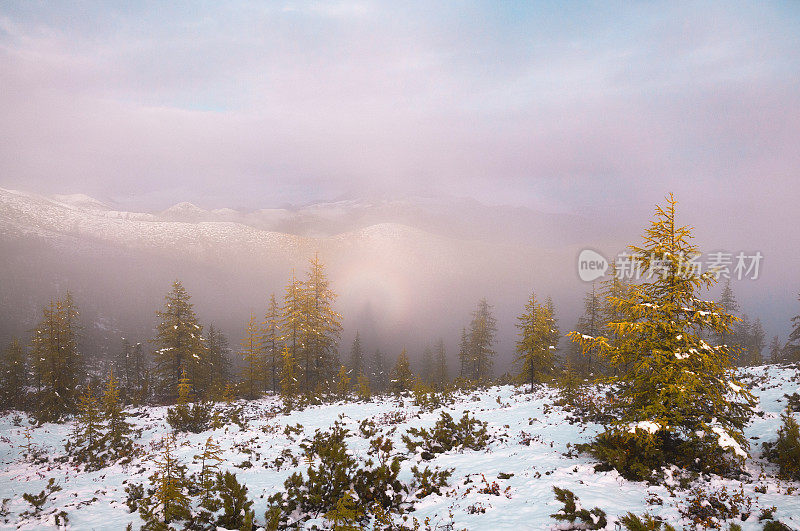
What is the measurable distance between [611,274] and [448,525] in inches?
1088

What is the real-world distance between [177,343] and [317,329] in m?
12.7

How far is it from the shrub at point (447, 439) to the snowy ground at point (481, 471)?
489 millimetres

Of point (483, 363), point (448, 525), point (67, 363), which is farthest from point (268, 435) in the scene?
point (483, 363)

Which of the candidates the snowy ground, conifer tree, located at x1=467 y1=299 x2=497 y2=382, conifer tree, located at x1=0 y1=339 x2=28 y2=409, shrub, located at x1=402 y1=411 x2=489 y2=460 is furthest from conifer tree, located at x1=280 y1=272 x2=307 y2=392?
conifer tree, located at x1=467 y1=299 x2=497 y2=382

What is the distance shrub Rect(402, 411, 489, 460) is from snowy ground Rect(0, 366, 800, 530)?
49 centimetres

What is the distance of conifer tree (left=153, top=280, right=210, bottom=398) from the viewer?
29.8 meters

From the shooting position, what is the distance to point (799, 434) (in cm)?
904

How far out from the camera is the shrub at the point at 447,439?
12.9 metres

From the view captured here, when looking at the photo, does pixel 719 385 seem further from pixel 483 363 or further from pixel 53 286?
pixel 53 286

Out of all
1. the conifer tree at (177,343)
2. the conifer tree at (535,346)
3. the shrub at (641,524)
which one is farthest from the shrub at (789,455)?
the conifer tree at (177,343)

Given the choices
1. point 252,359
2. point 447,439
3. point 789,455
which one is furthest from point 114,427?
point 789,455

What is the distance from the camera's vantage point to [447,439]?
44.1 ft

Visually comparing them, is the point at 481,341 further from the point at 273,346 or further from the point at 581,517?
the point at 581,517

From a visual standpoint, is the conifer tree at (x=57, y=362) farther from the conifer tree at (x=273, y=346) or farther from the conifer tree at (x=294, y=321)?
the conifer tree at (x=294, y=321)
